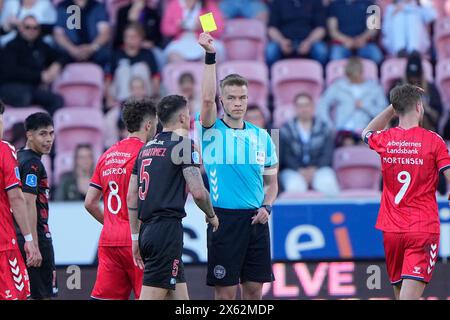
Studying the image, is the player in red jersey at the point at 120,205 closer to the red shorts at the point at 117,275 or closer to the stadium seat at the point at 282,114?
the red shorts at the point at 117,275

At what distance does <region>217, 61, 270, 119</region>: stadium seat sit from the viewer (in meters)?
14.6

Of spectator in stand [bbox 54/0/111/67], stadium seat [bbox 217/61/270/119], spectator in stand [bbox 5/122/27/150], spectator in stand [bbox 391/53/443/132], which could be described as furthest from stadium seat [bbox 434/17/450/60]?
spectator in stand [bbox 5/122/27/150]

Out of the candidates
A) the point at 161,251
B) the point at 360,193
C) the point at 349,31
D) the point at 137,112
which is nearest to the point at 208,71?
the point at 137,112

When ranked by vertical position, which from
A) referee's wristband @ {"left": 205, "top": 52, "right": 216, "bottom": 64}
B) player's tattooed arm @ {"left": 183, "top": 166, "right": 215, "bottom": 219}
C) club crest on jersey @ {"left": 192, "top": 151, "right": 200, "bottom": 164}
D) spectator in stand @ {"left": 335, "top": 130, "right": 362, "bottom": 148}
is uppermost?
referee's wristband @ {"left": 205, "top": 52, "right": 216, "bottom": 64}

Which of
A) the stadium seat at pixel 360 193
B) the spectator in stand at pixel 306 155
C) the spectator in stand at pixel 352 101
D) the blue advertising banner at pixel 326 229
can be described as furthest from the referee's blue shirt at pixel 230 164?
the spectator in stand at pixel 352 101

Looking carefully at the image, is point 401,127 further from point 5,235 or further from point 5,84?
point 5,84

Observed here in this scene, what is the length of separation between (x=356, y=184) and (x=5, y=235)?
625 cm

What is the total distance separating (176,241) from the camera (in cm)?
820

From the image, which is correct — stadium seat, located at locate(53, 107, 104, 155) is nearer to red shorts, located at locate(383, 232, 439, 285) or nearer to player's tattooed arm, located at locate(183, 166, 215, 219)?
player's tattooed arm, located at locate(183, 166, 215, 219)

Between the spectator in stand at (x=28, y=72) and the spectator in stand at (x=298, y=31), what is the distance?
305cm

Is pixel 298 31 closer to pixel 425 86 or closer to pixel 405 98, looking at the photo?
pixel 425 86

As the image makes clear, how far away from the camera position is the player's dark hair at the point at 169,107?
8250 mm

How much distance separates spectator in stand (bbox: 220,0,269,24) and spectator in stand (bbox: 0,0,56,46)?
2429 mm
